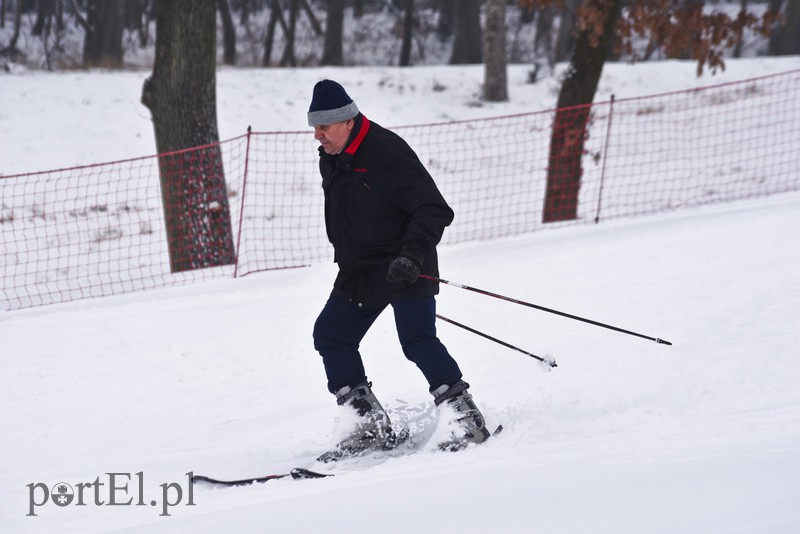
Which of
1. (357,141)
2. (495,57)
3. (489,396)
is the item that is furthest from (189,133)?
(495,57)

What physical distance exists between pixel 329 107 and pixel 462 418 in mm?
1476

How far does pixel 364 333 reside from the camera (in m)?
3.92

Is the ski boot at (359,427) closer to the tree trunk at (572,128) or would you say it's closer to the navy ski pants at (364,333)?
the navy ski pants at (364,333)

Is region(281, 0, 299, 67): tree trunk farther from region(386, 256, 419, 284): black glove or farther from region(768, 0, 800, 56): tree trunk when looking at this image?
region(386, 256, 419, 284): black glove

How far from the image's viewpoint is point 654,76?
20.8m

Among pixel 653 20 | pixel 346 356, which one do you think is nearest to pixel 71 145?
pixel 653 20

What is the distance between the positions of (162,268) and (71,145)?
657 centimetres

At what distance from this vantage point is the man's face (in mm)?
3652

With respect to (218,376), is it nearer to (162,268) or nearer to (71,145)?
(162,268)

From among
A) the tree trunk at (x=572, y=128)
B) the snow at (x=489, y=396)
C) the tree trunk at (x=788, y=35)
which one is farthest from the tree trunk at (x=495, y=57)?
the snow at (x=489, y=396)

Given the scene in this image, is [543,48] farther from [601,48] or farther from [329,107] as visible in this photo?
[329,107]

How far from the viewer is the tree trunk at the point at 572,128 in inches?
385

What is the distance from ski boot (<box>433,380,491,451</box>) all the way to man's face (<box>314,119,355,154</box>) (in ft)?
3.81

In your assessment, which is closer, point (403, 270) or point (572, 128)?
point (403, 270)
